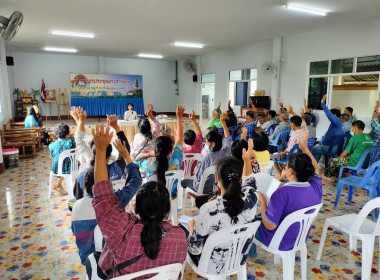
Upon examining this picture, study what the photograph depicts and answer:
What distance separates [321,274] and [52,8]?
5.89 m

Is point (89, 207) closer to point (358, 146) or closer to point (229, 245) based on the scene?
point (229, 245)

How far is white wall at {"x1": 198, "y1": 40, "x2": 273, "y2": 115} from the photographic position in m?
8.75

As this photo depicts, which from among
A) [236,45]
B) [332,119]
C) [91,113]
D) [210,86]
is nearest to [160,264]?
[332,119]

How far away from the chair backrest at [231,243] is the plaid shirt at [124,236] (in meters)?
0.29

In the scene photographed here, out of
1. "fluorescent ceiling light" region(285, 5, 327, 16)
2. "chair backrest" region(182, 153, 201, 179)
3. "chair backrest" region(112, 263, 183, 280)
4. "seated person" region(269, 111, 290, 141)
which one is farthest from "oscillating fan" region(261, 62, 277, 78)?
"chair backrest" region(112, 263, 183, 280)

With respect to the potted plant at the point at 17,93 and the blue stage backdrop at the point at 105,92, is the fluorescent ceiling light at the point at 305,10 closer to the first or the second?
the blue stage backdrop at the point at 105,92

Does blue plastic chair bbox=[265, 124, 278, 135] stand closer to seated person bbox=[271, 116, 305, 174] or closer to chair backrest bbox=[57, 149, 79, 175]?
seated person bbox=[271, 116, 305, 174]

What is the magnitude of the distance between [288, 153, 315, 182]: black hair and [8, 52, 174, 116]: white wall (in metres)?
12.7

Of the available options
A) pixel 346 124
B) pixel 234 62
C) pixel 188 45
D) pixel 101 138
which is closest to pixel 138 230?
pixel 101 138

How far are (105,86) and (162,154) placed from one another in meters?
11.1

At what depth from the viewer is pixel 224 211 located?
1469 mm

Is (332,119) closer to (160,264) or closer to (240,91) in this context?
(160,264)

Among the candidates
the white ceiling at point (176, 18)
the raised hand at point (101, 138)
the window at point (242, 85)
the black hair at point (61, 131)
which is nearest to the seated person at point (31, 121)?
the white ceiling at point (176, 18)

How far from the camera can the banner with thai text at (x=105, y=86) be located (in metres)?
12.1
